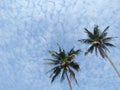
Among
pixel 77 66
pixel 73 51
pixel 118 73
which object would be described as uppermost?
pixel 73 51

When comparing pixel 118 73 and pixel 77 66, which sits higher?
pixel 77 66

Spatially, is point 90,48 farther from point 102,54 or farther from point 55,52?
point 55,52

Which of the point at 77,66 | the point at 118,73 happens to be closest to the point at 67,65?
the point at 77,66

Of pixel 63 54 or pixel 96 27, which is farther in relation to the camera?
pixel 96 27

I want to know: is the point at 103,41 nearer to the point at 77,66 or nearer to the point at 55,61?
the point at 77,66

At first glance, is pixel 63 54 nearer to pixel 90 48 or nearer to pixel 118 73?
pixel 90 48

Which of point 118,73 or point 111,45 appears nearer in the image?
point 118,73

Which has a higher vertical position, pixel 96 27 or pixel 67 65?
pixel 96 27

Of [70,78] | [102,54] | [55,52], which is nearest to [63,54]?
[55,52]
